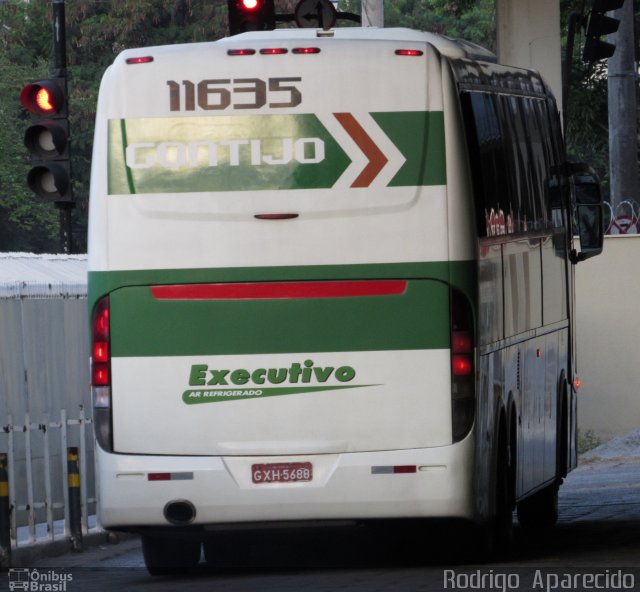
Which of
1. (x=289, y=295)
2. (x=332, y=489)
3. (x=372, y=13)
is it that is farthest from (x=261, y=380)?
(x=372, y=13)

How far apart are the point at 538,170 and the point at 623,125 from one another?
86.8 ft

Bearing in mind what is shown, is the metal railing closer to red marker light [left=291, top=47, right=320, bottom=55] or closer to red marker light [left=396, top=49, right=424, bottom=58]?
red marker light [left=291, top=47, right=320, bottom=55]

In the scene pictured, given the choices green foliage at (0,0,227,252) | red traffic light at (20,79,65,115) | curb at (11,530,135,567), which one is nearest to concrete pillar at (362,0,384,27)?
red traffic light at (20,79,65,115)

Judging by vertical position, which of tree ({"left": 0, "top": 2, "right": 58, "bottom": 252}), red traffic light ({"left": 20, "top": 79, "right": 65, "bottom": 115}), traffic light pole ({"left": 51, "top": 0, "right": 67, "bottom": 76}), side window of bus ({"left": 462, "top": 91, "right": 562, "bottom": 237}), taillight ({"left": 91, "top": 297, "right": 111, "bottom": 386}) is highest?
traffic light pole ({"left": 51, "top": 0, "right": 67, "bottom": 76})

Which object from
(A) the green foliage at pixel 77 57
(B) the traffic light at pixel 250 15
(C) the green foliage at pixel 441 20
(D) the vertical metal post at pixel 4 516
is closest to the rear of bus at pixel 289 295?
(D) the vertical metal post at pixel 4 516

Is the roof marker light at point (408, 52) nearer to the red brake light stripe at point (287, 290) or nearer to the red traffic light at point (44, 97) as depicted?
the red brake light stripe at point (287, 290)

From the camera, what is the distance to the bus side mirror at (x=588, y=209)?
17266 mm

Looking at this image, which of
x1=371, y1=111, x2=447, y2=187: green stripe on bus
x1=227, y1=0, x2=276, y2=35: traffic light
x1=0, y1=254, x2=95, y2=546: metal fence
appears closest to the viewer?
x1=371, y1=111, x2=447, y2=187: green stripe on bus

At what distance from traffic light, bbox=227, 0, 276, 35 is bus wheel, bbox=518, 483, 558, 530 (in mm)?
5233

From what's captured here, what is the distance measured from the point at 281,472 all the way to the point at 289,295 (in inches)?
42.3

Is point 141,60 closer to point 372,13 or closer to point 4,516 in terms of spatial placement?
point 4,516

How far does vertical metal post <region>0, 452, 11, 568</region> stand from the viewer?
47.1 ft

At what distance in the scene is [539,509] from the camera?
1728cm

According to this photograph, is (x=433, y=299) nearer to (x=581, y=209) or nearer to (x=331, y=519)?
(x=331, y=519)
